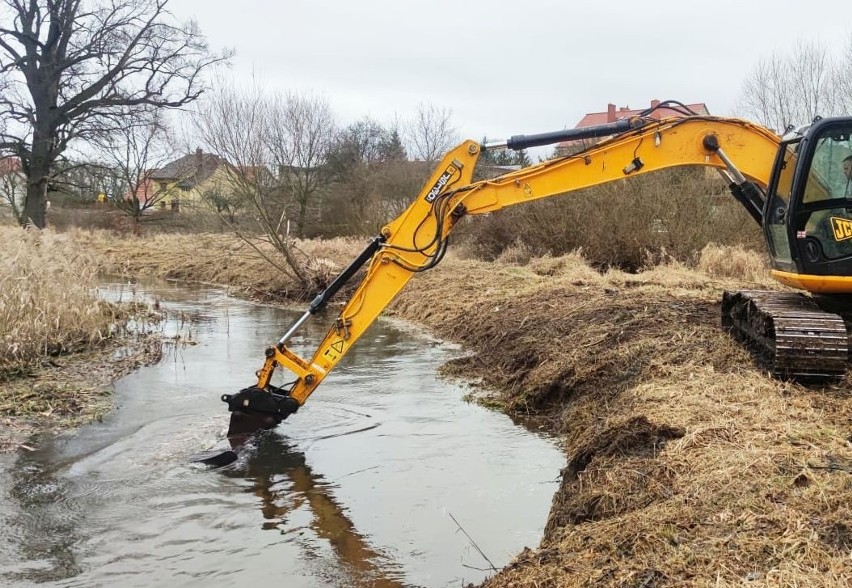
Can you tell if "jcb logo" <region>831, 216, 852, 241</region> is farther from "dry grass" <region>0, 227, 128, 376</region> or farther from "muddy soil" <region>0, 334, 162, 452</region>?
"dry grass" <region>0, 227, 128, 376</region>

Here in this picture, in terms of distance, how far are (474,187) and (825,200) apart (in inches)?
126

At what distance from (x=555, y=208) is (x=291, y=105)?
9332mm

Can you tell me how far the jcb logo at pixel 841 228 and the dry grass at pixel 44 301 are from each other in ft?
29.5

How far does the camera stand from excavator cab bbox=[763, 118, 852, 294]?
252 inches

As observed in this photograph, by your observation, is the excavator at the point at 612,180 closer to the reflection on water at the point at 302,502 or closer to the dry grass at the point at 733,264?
the reflection on water at the point at 302,502

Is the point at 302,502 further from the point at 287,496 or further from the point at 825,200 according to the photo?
the point at 825,200

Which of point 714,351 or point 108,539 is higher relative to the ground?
point 714,351

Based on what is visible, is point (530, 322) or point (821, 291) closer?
point (821, 291)

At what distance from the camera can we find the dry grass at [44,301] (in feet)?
29.9

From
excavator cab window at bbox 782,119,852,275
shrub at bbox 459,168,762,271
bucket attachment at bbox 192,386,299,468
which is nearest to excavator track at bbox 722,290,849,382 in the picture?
excavator cab window at bbox 782,119,852,275

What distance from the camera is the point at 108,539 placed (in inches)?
196

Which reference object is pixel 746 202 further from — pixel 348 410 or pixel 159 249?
pixel 159 249

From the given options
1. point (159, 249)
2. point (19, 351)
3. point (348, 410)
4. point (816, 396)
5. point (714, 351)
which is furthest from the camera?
point (159, 249)

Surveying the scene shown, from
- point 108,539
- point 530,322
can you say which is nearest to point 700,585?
point 108,539
